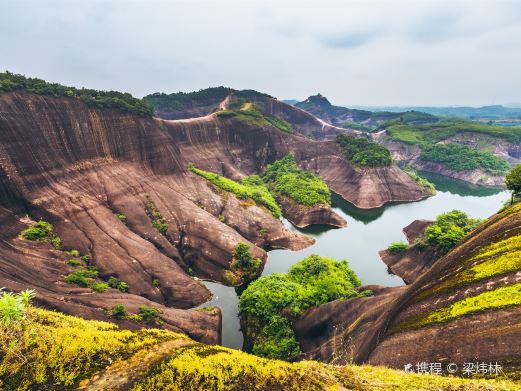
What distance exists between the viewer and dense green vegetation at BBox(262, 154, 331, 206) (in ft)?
211

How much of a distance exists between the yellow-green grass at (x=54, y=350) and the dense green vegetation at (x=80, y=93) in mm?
38598

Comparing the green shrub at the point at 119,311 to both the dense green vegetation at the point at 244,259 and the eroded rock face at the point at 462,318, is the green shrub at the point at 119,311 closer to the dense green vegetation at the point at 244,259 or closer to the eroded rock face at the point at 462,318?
the dense green vegetation at the point at 244,259

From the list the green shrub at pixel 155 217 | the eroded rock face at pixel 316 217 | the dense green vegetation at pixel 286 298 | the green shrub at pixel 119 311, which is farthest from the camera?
the eroded rock face at pixel 316 217

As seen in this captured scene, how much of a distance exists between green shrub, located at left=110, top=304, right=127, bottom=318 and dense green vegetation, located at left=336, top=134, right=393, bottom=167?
68957mm

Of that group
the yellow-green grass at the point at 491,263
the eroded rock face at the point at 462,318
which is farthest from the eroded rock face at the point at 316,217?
the yellow-green grass at the point at 491,263

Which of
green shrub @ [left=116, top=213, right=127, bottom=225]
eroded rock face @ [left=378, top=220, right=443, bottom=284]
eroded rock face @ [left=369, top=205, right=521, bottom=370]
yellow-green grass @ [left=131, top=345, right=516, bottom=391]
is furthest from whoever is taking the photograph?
green shrub @ [left=116, top=213, right=127, bottom=225]

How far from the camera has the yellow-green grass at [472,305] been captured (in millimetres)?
12630

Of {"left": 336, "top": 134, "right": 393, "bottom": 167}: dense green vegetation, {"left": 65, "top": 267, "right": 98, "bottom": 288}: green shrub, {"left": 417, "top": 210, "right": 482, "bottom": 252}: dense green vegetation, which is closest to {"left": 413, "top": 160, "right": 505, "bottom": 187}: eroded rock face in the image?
{"left": 336, "top": 134, "right": 393, "bottom": 167}: dense green vegetation

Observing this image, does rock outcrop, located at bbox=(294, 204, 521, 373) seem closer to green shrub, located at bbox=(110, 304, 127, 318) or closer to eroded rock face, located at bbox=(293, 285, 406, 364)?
eroded rock face, located at bbox=(293, 285, 406, 364)

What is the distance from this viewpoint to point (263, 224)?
50.9 metres

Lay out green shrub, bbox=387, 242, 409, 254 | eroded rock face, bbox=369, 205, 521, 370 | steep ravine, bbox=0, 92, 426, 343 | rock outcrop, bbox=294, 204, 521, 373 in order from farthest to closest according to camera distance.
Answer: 1. green shrub, bbox=387, 242, 409, 254
2. steep ravine, bbox=0, 92, 426, 343
3. rock outcrop, bbox=294, 204, 521, 373
4. eroded rock face, bbox=369, 205, 521, 370

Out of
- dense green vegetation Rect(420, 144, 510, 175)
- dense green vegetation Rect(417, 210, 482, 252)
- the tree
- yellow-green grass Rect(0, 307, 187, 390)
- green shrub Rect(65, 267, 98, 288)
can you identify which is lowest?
green shrub Rect(65, 267, 98, 288)

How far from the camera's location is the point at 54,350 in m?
9.55

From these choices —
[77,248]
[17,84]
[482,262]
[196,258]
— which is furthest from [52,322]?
[17,84]
